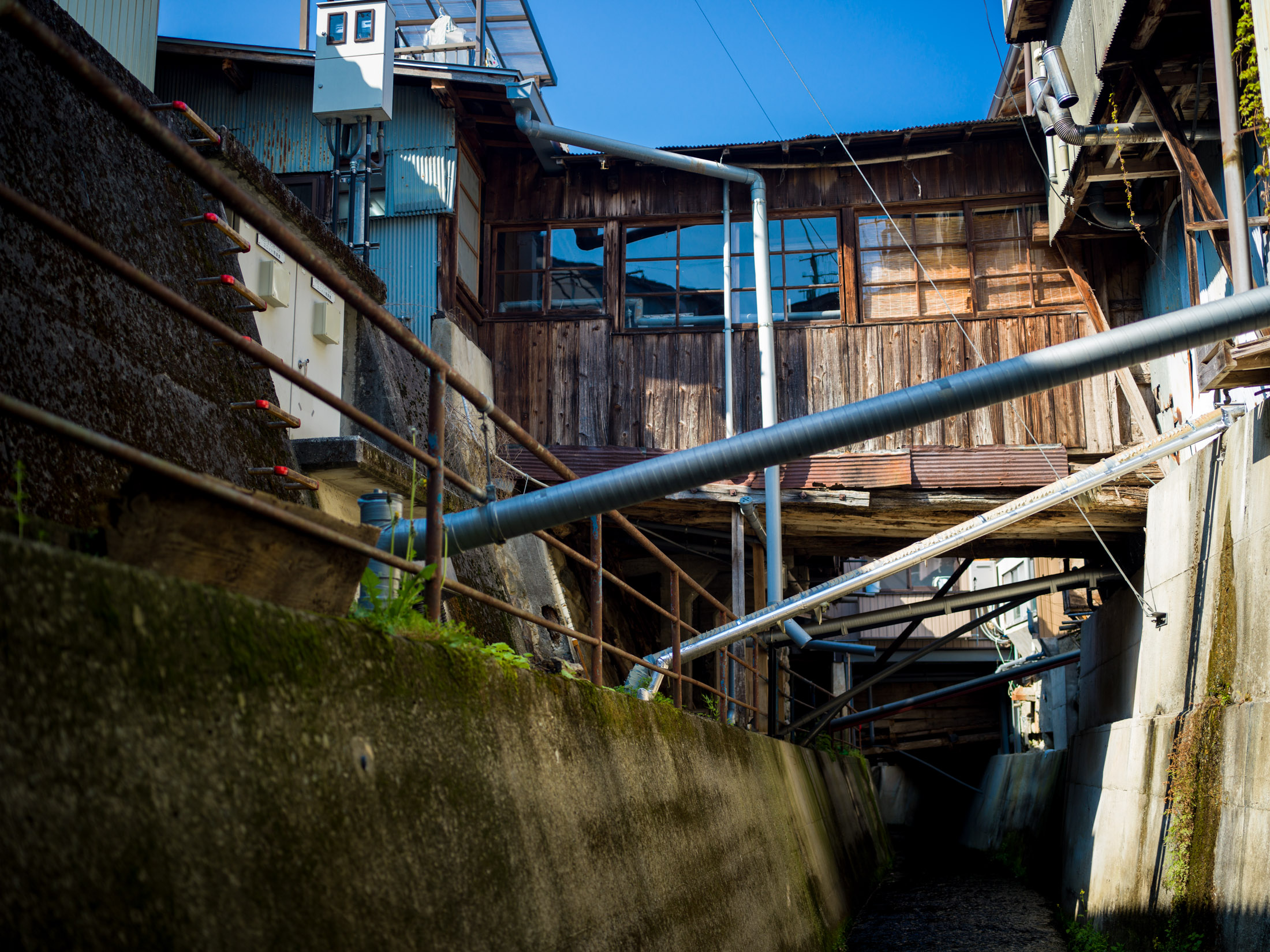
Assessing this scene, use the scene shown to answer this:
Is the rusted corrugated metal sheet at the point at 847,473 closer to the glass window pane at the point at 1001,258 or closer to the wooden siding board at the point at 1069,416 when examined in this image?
the wooden siding board at the point at 1069,416

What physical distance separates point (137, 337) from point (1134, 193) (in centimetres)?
1039

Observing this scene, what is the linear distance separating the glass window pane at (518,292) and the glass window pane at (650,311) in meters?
1.14

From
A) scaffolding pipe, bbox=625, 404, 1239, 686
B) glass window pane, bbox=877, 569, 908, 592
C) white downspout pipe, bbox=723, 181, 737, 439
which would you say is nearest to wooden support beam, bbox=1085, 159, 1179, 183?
scaffolding pipe, bbox=625, 404, 1239, 686

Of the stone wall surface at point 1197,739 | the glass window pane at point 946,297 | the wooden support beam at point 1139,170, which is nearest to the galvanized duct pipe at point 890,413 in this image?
the stone wall surface at point 1197,739

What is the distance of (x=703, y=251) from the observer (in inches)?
521

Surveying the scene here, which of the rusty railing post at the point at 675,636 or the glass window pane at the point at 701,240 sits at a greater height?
the glass window pane at the point at 701,240

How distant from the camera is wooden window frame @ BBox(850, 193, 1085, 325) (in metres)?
12.5

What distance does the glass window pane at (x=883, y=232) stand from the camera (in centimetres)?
1312

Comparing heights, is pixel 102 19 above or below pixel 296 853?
above

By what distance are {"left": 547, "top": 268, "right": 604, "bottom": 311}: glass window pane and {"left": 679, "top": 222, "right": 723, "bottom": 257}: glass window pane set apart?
3.61 ft

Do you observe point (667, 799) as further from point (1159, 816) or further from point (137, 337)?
point (1159, 816)

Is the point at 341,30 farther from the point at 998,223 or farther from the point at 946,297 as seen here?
the point at 998,223

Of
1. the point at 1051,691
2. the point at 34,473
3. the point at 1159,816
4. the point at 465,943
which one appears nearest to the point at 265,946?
the point at 465,943

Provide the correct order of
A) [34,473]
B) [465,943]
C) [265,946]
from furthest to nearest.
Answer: [34,473] < [465,943] < [265,946]
